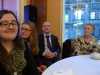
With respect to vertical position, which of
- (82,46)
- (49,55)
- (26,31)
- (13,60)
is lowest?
(49,55)

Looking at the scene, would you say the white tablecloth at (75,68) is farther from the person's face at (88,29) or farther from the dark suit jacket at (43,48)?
the person's face at (88,29)

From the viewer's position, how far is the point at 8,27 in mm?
1566

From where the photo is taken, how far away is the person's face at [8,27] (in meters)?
1.57

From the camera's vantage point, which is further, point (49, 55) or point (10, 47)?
point (49, 55)

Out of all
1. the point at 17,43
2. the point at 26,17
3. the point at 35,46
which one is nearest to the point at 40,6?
the point at 26,17

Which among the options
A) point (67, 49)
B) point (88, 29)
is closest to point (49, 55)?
point (67, 49)

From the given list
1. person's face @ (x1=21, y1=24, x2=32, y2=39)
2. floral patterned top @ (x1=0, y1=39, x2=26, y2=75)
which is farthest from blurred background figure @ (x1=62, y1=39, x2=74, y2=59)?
floral patterned top @ (x1=0, y1=39, x2=26, y2=75)

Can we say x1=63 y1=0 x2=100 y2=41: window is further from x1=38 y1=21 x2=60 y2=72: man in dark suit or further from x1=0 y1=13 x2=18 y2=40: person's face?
x1=0 y1=13 x2=18 y2=40: person's face

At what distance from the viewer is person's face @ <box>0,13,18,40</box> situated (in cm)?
157

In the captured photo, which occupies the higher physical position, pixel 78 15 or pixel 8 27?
pixel 78 15

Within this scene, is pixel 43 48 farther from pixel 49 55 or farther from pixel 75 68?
pixel 75 68

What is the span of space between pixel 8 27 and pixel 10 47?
0.16 metres

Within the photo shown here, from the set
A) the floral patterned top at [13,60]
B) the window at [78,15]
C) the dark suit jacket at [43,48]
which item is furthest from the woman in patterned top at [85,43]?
the floral patterned top at [13,60]

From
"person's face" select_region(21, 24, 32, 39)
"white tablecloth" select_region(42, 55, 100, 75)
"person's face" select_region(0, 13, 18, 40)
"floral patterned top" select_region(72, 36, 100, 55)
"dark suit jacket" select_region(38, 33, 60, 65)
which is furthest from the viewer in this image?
"floral patterned top" select_region(72, 36, 100, 55)
